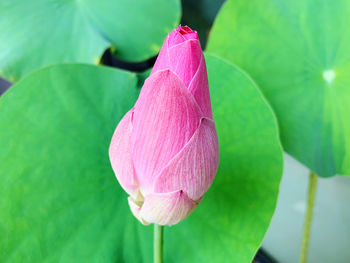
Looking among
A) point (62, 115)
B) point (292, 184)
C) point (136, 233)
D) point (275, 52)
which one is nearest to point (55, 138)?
point (62, 115)

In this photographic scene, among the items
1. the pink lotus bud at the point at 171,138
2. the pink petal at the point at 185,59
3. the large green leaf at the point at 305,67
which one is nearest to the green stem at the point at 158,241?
the pink lotus bud at the point at 171,138

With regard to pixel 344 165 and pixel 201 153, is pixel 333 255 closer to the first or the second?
pixel 344 165

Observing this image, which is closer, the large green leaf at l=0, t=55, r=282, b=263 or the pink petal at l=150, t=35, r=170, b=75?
the pink petal at l=150, t=35, r=170, b=75

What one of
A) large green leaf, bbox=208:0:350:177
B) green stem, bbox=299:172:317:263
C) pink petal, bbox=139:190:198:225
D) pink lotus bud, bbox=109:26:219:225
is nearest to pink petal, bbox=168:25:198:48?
pink lotus bud, bbox=109:26:219:225

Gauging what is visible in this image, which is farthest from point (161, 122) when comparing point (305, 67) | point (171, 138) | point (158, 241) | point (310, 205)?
point (310, 205)

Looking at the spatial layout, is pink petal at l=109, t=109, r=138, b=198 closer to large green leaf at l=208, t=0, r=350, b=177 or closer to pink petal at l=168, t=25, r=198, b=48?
pink petal at l=168, t=25, r=198, b=48

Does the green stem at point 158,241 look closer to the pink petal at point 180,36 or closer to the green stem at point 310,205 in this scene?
the pink petal at point 180,36

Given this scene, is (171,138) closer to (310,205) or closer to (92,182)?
(92,182)
